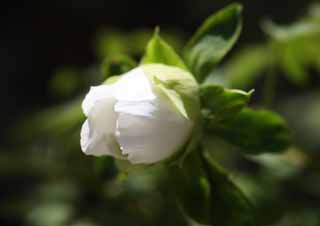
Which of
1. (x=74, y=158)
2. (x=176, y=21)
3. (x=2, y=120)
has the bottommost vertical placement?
(x=2, y=120)

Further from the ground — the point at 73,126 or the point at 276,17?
the point at 73,126

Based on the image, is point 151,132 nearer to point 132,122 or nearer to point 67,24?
point 132,122

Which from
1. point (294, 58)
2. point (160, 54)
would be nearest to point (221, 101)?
point (160, 54)

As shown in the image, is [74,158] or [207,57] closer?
[207,57]

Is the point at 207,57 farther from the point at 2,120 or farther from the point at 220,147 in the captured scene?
the point at 2,120

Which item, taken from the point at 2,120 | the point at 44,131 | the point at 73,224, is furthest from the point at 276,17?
the point at 73,224

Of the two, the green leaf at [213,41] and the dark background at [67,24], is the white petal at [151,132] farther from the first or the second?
the dark background at [67,24]
